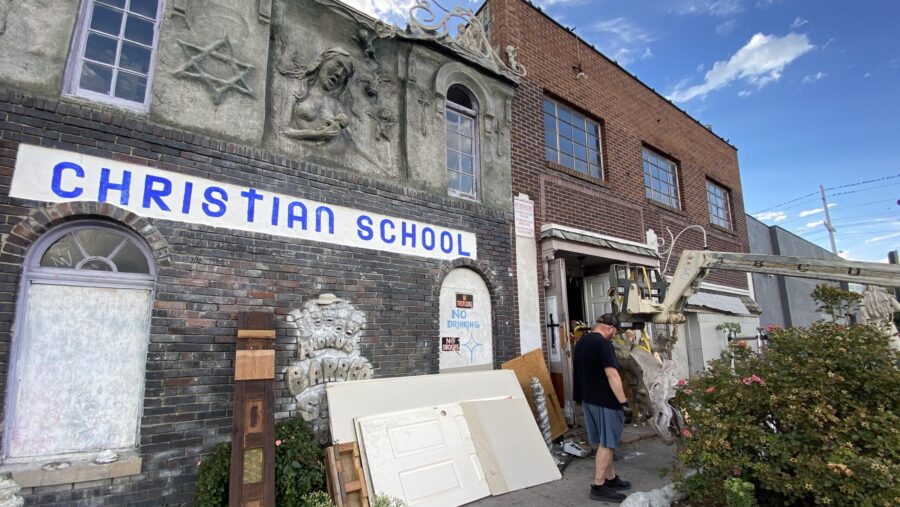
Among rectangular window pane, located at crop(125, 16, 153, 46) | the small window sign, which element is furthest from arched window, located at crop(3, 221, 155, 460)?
the small window sign

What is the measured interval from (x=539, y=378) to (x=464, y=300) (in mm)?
1618

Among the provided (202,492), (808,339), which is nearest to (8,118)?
(202,492)

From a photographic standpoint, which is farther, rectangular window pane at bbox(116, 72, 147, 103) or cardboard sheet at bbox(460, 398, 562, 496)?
cardboard sheet at bbox(460, 398, 562, 496)

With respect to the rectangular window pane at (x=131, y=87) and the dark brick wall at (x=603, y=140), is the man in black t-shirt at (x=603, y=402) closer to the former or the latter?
the dark brick wall at (x=603, y=140)

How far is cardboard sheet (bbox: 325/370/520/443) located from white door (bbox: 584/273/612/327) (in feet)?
11.6

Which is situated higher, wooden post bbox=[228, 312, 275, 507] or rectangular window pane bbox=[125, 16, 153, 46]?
rectangular window pane bbox=[125, 16, 153, 46]

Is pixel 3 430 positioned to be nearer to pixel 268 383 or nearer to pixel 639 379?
pixel 268 383

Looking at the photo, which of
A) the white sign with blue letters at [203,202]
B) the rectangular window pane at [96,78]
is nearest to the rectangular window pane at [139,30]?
the rectangular window pane at [96,78]

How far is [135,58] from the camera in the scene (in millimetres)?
4512

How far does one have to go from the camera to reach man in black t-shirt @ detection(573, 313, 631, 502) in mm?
4527

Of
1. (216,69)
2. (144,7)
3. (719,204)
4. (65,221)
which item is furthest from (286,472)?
(719,204)

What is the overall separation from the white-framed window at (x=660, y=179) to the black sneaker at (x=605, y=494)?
735cm

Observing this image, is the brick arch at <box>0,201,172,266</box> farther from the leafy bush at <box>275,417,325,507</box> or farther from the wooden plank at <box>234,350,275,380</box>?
the leafy bush at <box>275,417,325,507</box>

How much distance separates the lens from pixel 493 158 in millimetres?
7246
